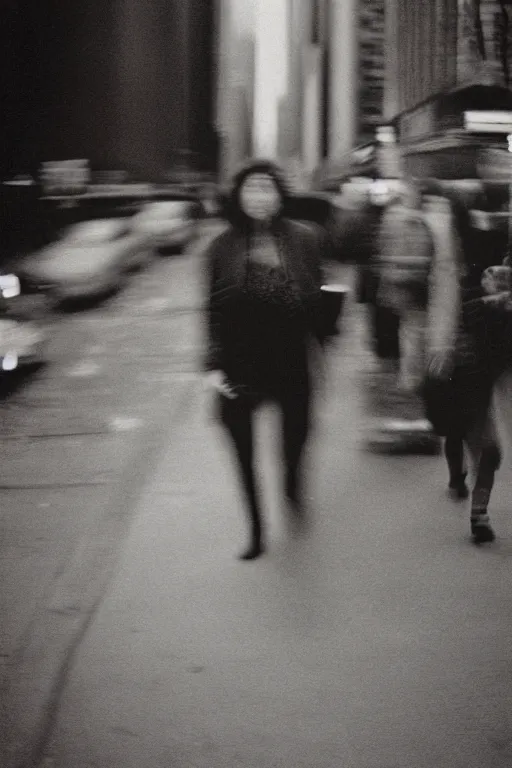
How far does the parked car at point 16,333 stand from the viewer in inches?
443

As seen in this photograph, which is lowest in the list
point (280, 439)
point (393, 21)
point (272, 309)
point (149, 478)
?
point (149, 478)

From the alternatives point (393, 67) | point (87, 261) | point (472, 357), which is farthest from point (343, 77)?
point (472, 357)

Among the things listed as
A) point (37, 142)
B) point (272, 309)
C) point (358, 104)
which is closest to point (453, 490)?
point (272, 309)

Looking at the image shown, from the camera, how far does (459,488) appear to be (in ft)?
23.8

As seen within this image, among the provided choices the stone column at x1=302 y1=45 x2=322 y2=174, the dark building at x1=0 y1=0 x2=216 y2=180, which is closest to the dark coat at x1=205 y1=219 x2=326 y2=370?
the dark building at x1=0 y1=0 x2=216 y2=180

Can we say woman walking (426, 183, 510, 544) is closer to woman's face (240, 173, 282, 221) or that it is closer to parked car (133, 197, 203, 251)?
woman's face (240, 173, 282, 221)

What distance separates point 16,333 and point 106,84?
8153cm

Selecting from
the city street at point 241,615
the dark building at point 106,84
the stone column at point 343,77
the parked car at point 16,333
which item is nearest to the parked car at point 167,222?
the dark building at point 106,84

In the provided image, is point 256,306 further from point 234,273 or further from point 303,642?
point 303,642

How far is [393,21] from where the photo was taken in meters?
83.8

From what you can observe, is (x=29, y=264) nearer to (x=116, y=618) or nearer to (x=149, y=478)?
(x=149, y=478)

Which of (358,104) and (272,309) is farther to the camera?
(358,104)

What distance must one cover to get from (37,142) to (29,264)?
146 feet

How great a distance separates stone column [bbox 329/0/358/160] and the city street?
113 meters
